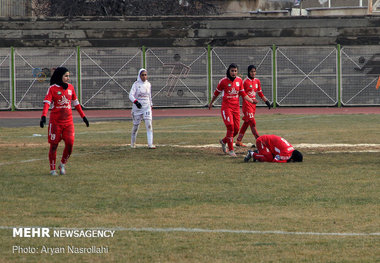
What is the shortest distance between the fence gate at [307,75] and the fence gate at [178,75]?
3.61 metres

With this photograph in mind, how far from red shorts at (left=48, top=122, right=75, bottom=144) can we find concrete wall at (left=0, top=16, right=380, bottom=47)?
26.1 metres

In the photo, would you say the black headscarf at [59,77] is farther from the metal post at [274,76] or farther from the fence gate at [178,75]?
the metal post at [274,76]

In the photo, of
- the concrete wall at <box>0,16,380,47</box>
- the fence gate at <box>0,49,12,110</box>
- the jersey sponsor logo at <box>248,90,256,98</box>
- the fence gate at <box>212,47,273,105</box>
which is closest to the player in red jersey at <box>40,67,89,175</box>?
the jersey sponsor logo at <box>248,90,256,98</box>

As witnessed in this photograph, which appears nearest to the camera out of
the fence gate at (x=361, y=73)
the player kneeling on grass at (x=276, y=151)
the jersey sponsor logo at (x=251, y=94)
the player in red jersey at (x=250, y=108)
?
the player kneeling on grass at (x=276, y=151)

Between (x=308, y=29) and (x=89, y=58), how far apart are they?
10742mm

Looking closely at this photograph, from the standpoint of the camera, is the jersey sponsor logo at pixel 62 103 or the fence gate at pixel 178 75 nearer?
the jersey sponsor logo at pixel 62 103

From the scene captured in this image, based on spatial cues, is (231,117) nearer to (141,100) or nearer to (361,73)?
(141,100)

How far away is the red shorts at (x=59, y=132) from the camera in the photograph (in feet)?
45.1

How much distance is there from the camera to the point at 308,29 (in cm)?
4038

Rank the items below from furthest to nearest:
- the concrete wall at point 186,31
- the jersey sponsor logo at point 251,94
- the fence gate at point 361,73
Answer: the concrete wall at point 186,31 → the fence gate at point 361,73 → the jersey sponsor logo at point 251,94

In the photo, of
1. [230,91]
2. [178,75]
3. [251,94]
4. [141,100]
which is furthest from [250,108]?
[178,75]

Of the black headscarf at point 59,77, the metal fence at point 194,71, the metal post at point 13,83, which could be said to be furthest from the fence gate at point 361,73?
the black headscarf at point 59,77

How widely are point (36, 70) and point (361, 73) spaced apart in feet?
48.9

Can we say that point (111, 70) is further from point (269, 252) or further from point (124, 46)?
point (269, 252)
